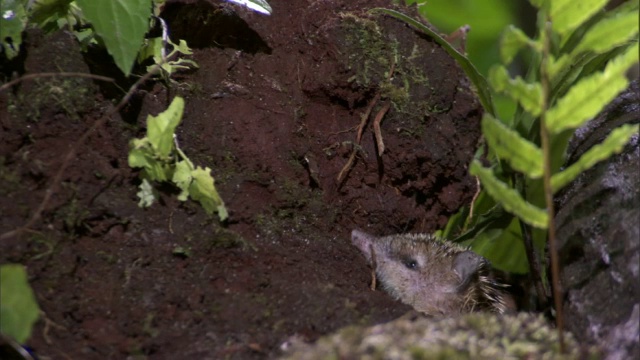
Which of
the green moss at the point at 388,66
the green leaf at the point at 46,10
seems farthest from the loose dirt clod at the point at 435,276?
the green leaf at the point at 46,10

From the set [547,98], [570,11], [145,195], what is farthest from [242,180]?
[570,11]

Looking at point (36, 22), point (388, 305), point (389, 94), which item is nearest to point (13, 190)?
point (36, 22)

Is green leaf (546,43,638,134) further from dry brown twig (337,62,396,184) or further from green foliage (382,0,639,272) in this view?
dry brown twig (337,62,396,184)

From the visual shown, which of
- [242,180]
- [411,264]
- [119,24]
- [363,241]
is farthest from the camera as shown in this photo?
[411,264]

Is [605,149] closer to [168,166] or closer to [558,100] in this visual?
[558,100]

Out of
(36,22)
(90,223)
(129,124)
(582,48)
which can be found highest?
(582,48)

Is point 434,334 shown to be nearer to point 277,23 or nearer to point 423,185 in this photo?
point 423,185

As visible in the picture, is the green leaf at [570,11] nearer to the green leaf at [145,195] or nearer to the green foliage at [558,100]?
the green foliage at [558,100]
